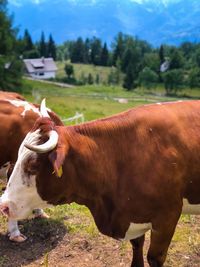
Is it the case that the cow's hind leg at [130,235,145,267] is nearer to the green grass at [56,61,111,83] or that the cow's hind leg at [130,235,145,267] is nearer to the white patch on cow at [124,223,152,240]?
the white patch on cow at [124,223,152,240]

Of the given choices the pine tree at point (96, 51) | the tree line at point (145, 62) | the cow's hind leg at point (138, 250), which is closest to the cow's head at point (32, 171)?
the cow's hind leg at point (138, 250)

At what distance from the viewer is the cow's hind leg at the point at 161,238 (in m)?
4.57

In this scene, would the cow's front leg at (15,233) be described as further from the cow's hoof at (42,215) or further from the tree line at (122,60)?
the tree line at (122,60)

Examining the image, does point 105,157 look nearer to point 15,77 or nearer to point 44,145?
point 44,145

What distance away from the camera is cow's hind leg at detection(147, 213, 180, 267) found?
4.57 metres

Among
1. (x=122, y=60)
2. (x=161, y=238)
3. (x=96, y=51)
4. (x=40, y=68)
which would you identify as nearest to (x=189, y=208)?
(x=161, y=238)

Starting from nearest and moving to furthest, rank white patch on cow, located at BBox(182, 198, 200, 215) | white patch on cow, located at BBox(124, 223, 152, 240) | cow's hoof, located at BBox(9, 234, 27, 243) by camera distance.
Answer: white patch on cow, located at BBox(124, 223, 152, 240) < white patch on cow, located at BBox(182, 198, 200, 215) < cow's hoof, located at BBox(9, 234, 27, 243)

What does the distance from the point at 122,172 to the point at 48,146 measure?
36.2 inches

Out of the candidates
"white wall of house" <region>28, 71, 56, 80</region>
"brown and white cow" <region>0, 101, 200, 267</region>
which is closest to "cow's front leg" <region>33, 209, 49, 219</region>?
"brown and white cow" <region>0, 101, 200, 267</region>

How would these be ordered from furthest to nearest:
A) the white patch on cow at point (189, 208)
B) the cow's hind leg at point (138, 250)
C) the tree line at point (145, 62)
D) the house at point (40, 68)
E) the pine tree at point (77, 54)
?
the pine tree at point (77, 54) < the house at point (40, 68) < the tree line at point (145, 62) < the cow's hind leg at point (138, 250) < the white patch on cow at point (189, 208)

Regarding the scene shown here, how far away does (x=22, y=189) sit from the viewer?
441cm

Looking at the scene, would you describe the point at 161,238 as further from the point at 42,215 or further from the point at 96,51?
the point at 96,51

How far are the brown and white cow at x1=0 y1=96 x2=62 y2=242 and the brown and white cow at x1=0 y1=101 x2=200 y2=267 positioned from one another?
225 cm

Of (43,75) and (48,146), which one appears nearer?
(48,146)
